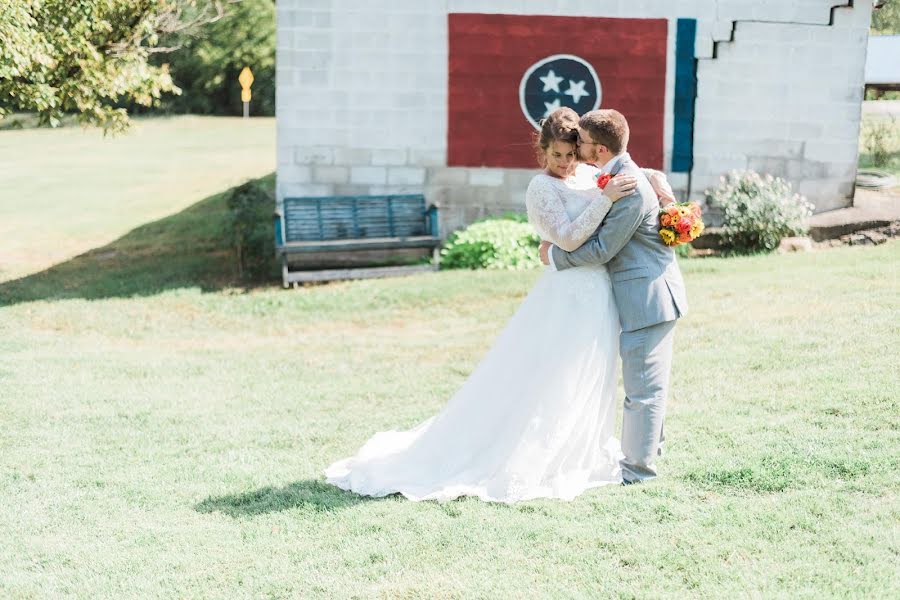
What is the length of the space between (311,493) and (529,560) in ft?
5.15

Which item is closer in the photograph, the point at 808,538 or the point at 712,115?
the point at 808,538

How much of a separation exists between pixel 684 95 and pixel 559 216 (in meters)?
9.37

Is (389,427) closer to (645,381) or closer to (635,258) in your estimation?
(645,381)

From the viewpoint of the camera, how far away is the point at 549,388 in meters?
5.38

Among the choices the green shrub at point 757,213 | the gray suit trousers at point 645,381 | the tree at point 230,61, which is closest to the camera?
the gray suit trousers at point 645,381

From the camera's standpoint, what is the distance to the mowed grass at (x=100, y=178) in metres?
19.4

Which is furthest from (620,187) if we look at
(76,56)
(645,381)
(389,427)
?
(76,56)

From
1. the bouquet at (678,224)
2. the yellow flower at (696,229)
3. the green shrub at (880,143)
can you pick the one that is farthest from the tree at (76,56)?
the green shrub at (880,143)

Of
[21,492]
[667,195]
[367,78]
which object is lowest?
[21,492]

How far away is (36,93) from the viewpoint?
11.6 m

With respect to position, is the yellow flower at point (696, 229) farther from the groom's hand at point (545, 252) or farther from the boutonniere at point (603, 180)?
the groom's hand at point (545, 252)

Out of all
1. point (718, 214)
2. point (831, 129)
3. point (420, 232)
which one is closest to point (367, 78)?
point (420, 232)

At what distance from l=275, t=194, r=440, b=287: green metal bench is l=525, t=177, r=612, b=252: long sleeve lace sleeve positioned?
8341 millimetres

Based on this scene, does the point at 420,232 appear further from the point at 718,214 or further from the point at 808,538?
the point at 808,538
